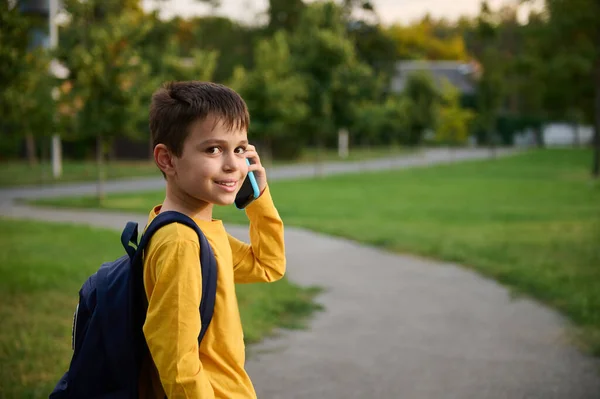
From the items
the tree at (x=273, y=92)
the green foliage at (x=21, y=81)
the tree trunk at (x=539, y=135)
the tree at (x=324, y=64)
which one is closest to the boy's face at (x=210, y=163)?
the green foliage at (x=21, y=81)

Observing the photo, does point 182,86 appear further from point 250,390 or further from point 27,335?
point 27,335

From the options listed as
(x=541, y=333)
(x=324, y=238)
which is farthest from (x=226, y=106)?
(x=324, y=238)

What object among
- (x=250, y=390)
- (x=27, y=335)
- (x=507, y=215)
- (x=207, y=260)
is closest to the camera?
(x=207, y=260)

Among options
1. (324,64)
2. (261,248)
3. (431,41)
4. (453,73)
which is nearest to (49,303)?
(261,248)

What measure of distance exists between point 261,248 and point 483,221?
1168 centimetres

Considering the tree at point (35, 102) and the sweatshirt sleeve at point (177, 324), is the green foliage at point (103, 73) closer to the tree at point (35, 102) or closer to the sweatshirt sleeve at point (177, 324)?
the tree at point (35, 102)

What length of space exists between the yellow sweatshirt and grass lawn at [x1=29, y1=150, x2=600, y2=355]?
13.3ft

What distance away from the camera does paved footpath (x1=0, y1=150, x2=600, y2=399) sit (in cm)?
443

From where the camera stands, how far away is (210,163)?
209cm

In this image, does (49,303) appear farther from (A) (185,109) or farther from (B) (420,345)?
(A) (185,109)

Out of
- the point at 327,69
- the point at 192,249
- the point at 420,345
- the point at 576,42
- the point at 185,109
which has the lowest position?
the point at 420,345

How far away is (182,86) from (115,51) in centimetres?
1479

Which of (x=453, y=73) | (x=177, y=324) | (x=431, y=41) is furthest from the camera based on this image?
(x=431, y=41)

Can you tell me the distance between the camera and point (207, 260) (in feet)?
6.56
